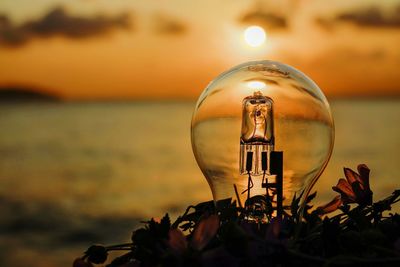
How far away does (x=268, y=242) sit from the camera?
79cm

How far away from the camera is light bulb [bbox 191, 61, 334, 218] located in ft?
5.41

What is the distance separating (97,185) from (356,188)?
72.8 feet

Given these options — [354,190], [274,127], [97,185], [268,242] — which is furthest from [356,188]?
[97,185]

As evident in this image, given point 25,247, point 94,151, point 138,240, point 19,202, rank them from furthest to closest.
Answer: point 94,151, point 19,202, point 25,247, point 138,240

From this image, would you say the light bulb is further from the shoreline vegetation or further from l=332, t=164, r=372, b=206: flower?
the shoreline vegetation

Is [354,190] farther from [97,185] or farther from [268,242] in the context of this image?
[97,185]

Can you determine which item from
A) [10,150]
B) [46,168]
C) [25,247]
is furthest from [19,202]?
[10,150]

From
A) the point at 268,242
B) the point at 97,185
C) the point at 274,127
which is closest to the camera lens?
the point at 268,242

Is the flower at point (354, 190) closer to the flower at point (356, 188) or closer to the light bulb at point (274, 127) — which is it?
the flower at point (356, 188)

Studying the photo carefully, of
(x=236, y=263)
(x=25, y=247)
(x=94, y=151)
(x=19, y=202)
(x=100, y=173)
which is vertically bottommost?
(x=236, y=263)

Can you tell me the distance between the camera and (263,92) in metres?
1.74

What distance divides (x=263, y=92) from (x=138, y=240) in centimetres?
93

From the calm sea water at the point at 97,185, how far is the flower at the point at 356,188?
1387 centimetres

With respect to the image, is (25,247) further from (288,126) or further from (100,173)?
(288,126)
